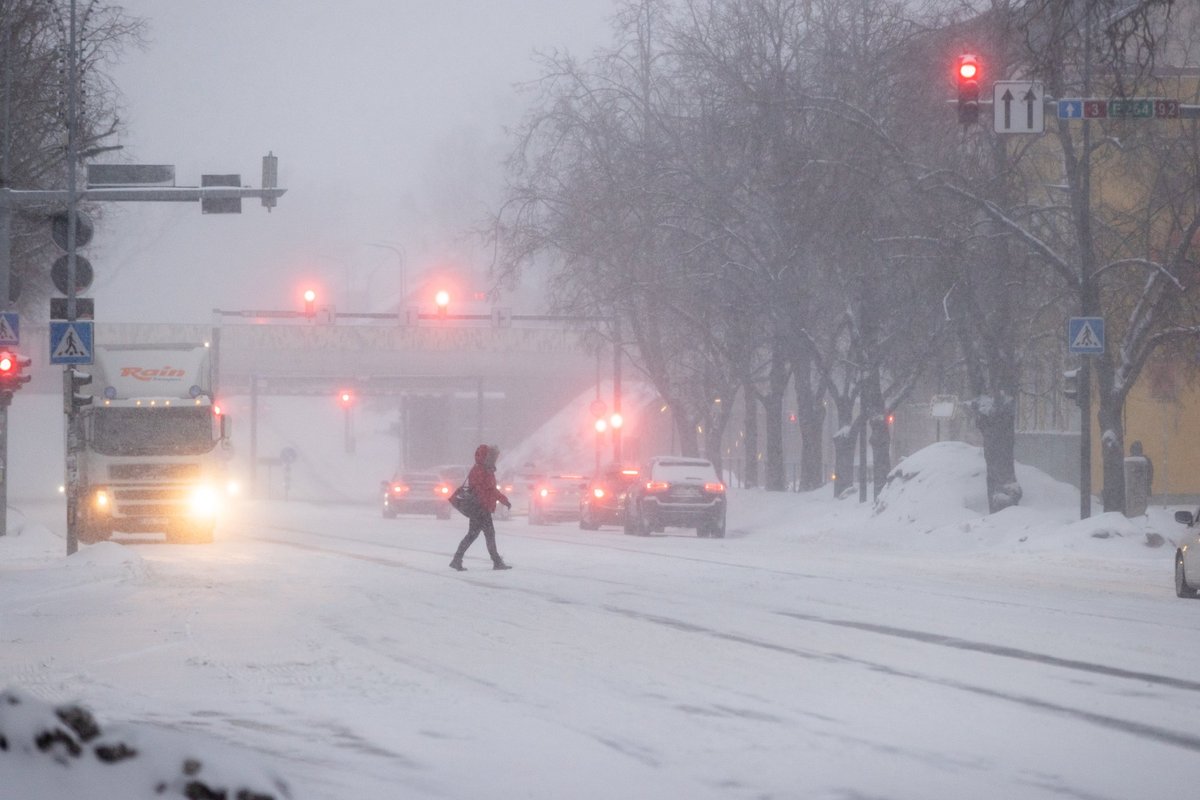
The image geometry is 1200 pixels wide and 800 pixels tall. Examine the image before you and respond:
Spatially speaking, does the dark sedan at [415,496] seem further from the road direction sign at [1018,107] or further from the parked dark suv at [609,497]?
the road direction sign at [1018,107]

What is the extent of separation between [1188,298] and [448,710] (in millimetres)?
22707

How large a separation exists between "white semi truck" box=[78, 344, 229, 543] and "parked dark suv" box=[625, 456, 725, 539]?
10.5 m

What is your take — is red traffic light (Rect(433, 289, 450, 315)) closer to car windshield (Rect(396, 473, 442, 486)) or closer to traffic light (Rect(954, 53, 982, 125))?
car windshield (Rect(396, 473, 442, 486))

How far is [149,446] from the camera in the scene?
31.8 metres

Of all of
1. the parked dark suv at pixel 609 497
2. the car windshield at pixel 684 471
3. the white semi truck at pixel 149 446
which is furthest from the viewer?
the parked dark suv at pixel 609 497

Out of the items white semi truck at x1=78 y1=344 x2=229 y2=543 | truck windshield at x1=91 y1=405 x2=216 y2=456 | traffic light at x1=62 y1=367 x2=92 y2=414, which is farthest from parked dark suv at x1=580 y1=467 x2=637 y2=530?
traffic light at x1=62 y1=367 x2=92 y2=414

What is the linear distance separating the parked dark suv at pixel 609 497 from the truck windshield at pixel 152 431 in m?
13.3

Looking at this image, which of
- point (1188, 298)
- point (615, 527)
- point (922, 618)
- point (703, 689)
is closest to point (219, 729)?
point (703, 689)

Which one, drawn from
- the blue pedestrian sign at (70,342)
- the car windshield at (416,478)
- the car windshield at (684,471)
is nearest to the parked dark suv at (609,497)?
the car windshield at (684,471)

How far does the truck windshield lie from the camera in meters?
31.7

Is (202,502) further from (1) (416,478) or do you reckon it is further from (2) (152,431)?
(1) (416,478)

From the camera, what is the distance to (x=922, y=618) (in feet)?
53.0

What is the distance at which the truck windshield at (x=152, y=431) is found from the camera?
31.7 meters

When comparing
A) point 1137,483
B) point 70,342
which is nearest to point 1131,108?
point 70,342
